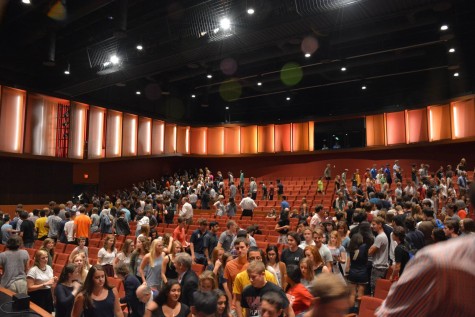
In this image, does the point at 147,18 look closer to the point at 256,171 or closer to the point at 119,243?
the point at 119,243

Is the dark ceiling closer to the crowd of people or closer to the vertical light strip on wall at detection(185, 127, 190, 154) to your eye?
the vertical light strip on wall at detection(185, 127, 190, 154)

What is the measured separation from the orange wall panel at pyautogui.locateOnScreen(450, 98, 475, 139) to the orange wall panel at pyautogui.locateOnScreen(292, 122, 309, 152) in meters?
8.45

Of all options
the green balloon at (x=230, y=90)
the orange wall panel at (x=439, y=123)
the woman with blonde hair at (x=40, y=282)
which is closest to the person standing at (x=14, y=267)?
the woman with blonde hair at (x=40, y=282)

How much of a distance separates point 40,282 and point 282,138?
2249 cm

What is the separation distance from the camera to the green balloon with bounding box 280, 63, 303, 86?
68.5 feet

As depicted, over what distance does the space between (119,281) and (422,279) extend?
18.4 ft

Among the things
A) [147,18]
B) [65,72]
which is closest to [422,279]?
[147,18]

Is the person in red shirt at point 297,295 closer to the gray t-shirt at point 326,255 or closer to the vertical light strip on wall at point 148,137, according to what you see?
the gray t-shirt at point 326,255

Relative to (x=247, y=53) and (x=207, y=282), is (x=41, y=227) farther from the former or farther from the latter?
(x=247, y=53)

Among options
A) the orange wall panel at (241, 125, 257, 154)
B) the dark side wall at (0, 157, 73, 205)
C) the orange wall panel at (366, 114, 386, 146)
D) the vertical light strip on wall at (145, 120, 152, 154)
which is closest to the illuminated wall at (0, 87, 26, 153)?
the dark side wall at (0, 157, 73, 205)

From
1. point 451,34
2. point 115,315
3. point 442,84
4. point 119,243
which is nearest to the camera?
point 115,315

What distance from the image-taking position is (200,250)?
788 cm

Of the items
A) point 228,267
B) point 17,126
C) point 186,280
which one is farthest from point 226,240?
point 17,126

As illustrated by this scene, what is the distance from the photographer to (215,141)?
28594 mm
